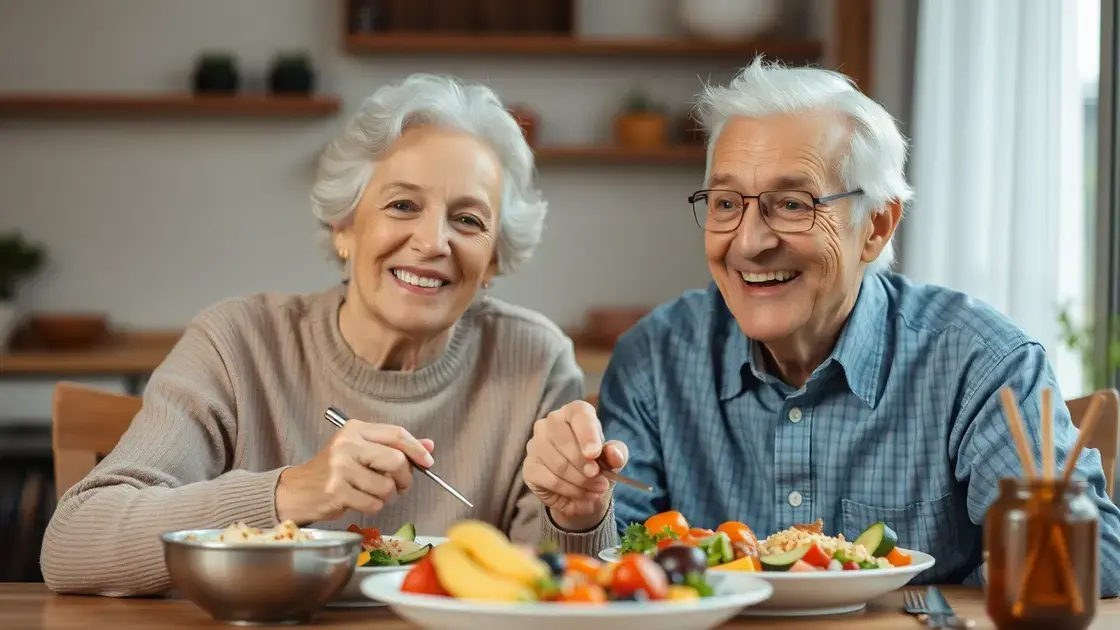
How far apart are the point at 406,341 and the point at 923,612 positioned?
99 centimetres

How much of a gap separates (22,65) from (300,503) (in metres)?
3.78

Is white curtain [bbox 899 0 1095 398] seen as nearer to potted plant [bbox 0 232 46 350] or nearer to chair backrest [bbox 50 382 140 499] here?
chair backrest [bbox 50 382 140 499]

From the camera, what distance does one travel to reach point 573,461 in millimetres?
1532

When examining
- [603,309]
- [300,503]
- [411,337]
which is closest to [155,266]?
[603,309]

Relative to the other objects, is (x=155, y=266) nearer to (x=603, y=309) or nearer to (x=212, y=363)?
(x=603, y=309)

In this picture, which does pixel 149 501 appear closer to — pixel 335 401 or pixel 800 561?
pixel 335 401

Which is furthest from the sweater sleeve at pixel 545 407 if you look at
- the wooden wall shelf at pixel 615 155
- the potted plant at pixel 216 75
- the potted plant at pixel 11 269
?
the potted plant at pixel 11 269

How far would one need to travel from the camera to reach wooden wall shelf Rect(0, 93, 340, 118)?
14.9 feet

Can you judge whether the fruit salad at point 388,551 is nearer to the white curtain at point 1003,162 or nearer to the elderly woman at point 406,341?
the elderly woman at point 406,341

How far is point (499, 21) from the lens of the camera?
188 inches

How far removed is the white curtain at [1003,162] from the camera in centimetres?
315

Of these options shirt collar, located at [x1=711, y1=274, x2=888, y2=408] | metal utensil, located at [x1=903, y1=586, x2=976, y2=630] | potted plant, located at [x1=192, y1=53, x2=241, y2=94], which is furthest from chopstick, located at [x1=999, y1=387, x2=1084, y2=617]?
potted plant, located at [x1=192, y1=53, x2=241, y2=94]

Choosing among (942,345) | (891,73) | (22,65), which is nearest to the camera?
(942,345)

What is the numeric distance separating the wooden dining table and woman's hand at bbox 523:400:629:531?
10.9 inches
